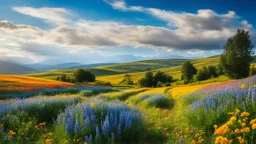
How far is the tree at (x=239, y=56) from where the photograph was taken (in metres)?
52.4

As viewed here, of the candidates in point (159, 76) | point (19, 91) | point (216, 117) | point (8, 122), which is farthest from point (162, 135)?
point (159, 76)

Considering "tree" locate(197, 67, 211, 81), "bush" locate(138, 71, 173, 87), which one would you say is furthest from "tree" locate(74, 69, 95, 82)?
"tree" locate(197, 67, 211, 81)

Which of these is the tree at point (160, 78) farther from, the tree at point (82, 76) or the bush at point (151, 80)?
the tree at point (82, 76)

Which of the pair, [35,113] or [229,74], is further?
[229,74]

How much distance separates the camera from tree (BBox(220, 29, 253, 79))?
172 ft

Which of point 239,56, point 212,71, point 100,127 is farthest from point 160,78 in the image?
point 100,127

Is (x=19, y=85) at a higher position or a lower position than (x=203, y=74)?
higher

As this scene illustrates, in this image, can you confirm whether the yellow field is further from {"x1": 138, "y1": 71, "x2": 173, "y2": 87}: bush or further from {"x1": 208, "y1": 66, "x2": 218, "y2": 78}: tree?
{"x1": 208, "y1": 66, "x2": 218, "y2": 78}: tree

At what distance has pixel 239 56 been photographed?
5241 centimetres

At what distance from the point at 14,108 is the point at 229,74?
52.1 metres

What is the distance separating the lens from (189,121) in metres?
8.98

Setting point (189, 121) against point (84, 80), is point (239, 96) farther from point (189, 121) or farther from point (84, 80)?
point (84, 80)

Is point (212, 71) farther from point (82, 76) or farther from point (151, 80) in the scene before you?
point (82, 76)

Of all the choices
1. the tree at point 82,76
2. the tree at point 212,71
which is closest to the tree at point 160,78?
the tree at point 212,71
